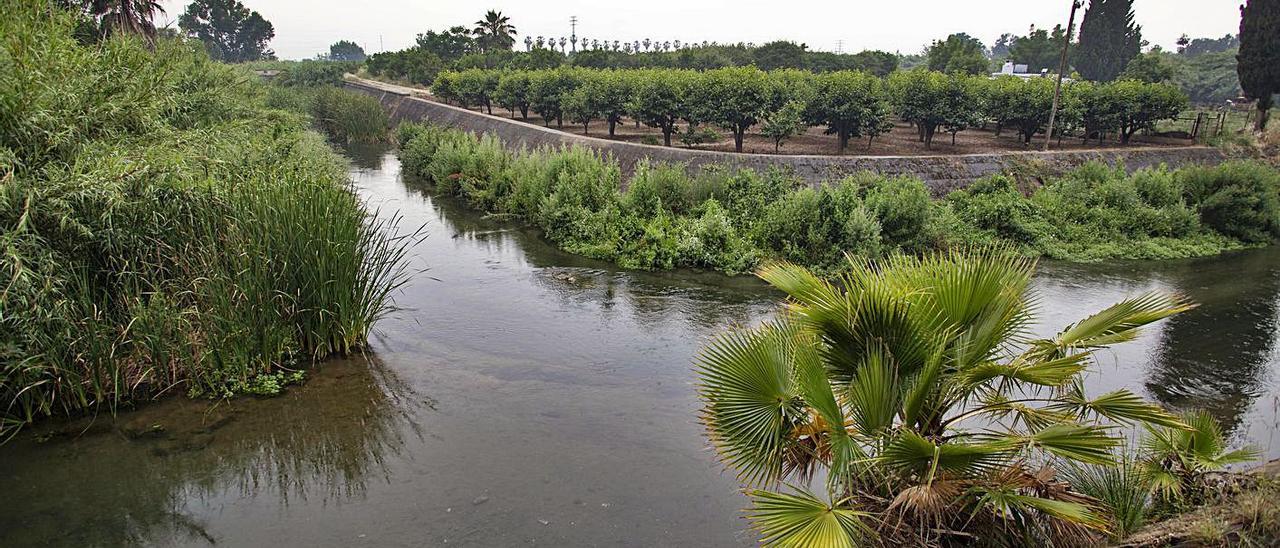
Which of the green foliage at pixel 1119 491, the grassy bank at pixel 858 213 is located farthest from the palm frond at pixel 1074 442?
the grassy bank at pixel 858 213

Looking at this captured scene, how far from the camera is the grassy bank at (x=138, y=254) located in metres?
5.88

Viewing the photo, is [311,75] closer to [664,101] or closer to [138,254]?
[664,101]

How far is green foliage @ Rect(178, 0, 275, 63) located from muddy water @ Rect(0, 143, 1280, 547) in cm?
7596

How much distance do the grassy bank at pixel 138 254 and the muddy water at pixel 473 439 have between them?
381mm

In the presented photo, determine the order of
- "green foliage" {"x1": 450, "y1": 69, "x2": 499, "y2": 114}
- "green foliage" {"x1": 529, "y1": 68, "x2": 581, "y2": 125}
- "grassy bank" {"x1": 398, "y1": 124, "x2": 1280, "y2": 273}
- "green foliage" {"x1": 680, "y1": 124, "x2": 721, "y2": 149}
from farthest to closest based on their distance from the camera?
1. "green foliage" {"x1": 450, "y1": 69, "x2": 499, "y2": 114}
2. "green foliage" {"x1": 529, "y1": 68, "x2": 581, "y2": 125}
3. "green foliage" {"x1": 680, "y1": 124, "x2": 721, "y2": 149}
4. "grassy bank" {"x1": 398, "y1": 124, "x2": 1280, "y2": 273}

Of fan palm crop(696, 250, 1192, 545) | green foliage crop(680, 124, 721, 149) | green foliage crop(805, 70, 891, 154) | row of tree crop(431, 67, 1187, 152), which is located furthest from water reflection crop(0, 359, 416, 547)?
green foliage crop(680, 124, 721, 149)

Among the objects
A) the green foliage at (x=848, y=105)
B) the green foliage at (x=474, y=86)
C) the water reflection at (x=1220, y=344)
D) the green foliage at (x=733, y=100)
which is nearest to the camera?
the water reflection at (x=1220, y=344)

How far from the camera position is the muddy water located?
5.13m

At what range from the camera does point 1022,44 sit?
53.5 meters

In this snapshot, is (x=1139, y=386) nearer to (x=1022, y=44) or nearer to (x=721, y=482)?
(x=721, y=482)

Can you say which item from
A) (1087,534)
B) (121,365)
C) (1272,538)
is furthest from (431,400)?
(1272,538)

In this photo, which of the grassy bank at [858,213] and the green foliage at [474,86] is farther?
the green foliage at [474,86]

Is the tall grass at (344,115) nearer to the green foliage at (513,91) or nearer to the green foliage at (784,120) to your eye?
the green foliage at (513,91)

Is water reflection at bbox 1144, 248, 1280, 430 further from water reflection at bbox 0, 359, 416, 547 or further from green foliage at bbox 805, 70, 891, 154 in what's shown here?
water reflection at bbox 0, 359, 416, 547
